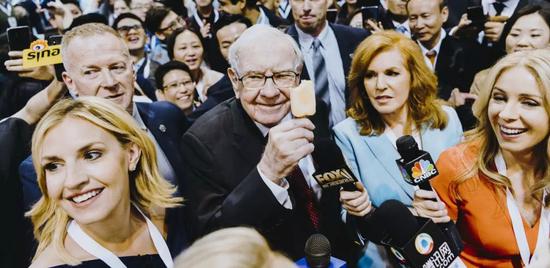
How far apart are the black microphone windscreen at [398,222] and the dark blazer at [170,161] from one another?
0.72 m

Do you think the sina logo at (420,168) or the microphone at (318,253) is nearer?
the microphone at (318,253)

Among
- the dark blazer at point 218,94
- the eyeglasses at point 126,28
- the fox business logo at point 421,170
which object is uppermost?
the fox business logo at point 421,170

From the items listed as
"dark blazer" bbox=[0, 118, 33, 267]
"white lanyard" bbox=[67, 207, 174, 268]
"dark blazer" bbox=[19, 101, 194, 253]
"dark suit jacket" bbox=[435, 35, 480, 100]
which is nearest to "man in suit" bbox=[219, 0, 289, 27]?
"dark suit jacket" bbox=[435, 35, 480, 100]

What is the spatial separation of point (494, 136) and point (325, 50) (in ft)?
6.03

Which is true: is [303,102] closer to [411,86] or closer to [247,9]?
[411,86]

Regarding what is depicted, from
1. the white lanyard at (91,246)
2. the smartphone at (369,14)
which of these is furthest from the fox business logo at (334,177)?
the smartphone at (369,14)

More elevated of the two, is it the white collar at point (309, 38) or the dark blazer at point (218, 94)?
the white collar at point (309, 38)

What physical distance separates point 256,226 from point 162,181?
1.31 ft

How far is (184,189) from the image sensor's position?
232cm

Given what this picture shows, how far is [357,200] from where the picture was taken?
194 cm

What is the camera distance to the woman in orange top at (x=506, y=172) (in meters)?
2.09

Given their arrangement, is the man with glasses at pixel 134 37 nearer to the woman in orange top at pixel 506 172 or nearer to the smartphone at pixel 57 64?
the smartphone at pixel 57 64

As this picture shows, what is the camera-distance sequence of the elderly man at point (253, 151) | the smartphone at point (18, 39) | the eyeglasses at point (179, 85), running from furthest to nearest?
the eyeglasses at point (179, 85)
the smartphone at point (18, 39)
the elderly man at point (253, 151)

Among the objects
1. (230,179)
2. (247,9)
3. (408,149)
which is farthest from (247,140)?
(247,9)
